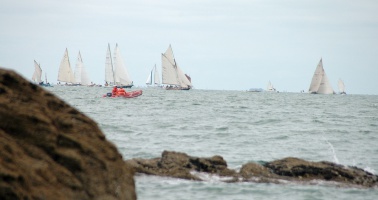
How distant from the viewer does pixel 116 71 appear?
118375mm

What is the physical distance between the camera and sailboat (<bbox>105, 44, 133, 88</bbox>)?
118262 mm

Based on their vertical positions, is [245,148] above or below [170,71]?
below

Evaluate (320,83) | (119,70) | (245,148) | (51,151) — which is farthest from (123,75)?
(51,151)

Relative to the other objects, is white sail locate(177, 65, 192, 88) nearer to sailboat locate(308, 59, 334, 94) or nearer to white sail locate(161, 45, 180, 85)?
white sail locate(161, 45, 180, 85)

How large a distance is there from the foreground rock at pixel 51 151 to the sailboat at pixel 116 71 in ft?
360

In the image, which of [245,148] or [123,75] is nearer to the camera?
[245,148]

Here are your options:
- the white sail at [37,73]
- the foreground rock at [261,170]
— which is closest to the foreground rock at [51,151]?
the foreground rock at [261,170]

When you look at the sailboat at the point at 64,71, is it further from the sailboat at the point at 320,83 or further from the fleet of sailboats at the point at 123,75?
the sailboat at the point at 320,83

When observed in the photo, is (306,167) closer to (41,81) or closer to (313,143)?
(313,143)

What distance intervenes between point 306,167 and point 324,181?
812 millimetres

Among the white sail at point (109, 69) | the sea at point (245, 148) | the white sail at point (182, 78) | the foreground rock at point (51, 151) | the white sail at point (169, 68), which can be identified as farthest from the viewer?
the white sail at point (109, 69)

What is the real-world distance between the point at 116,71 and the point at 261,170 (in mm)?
102972

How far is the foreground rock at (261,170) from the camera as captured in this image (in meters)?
16.0

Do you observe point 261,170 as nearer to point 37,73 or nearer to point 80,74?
point 80,74
